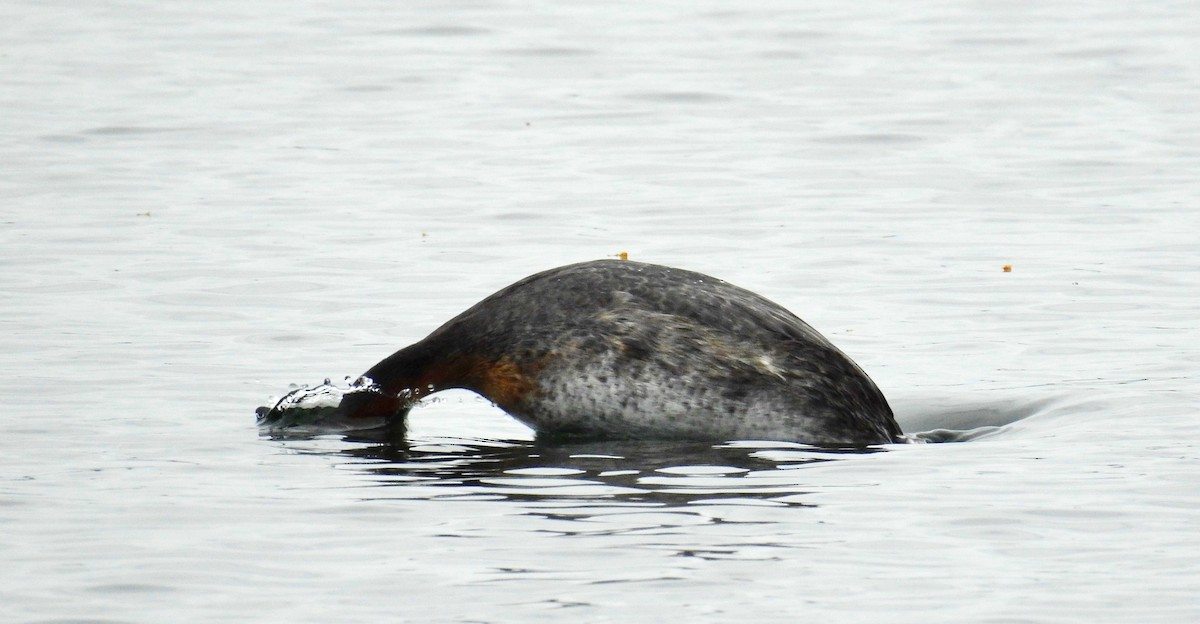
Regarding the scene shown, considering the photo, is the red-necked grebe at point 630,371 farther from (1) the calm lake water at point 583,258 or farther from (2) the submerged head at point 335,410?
(1) the calm lake water at point 583,258

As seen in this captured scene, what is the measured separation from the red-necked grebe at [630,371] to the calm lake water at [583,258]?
23 cm

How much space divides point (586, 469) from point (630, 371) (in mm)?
909

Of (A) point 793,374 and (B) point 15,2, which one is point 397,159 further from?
(B) point 15,2

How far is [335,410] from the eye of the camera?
384 inches

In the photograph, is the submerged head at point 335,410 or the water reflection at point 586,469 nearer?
the water reflection at point 586,469

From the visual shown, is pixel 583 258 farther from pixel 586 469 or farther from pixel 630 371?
pixel 586 469

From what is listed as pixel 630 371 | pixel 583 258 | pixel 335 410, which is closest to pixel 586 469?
pixel 630 371

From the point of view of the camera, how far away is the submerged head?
31.7 ft

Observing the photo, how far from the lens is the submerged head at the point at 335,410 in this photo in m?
9.67

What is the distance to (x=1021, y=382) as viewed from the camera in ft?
35.5

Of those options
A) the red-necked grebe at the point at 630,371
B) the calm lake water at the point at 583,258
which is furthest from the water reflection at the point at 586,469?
the red-necked grebe at the point at 630,371

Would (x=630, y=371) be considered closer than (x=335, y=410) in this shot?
Yes

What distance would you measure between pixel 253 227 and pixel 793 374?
724cm

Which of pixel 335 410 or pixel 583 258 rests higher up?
pixel 583 258
